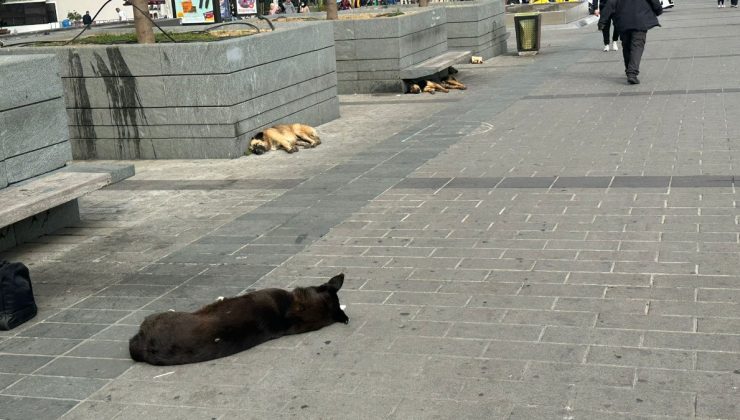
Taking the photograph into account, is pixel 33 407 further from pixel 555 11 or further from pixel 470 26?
pixel 555 11

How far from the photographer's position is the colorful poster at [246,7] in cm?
2519

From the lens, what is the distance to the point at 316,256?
6996 millimetres

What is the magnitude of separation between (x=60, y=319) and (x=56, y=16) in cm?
7452

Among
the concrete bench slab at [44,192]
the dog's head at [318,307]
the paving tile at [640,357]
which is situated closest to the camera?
the paving tile at [640,357]

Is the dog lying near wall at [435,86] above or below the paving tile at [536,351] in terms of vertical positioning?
above

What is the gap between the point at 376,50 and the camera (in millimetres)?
16156

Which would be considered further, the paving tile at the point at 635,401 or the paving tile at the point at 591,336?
the paving tile at the point at 591,336

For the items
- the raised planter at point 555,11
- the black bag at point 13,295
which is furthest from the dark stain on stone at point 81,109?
the raised planter at point 555,11

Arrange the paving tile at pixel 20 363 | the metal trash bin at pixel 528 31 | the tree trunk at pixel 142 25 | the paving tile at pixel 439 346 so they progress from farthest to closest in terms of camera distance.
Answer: the metal trash bin at pixel 528 31
the tree trunk at pixel 142 25
the paving tile at pixel 20 363
the paving tile at pixel 439 346

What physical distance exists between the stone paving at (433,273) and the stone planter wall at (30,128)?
0.95 feet

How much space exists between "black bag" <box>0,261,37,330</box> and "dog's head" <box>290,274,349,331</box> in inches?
70.2

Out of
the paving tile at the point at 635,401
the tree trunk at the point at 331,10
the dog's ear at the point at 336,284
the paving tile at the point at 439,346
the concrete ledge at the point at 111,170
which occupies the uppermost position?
the tree trunk at the point at 331,10

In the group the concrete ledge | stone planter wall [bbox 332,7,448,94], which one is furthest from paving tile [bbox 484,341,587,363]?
stone planter wall [bbox 332,7,448,94]

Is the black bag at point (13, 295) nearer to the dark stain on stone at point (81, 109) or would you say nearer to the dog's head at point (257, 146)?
the dog's head at point (257, 146)
